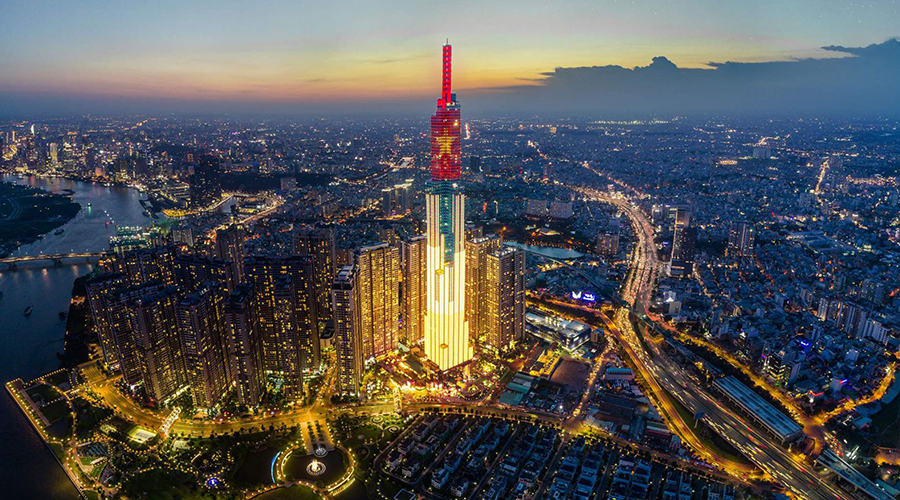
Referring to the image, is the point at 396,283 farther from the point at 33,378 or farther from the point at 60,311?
the point at 60,311

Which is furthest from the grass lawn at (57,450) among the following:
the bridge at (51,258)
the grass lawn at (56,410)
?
the bridge at (51,258)

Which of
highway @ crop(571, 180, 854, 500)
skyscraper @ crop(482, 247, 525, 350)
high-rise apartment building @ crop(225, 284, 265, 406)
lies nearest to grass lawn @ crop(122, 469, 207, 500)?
high-rise apartment building @ crop(225, 284, 265, 406)

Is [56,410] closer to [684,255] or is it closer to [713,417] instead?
[713,417]

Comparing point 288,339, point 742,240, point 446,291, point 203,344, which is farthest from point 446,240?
point 742,240

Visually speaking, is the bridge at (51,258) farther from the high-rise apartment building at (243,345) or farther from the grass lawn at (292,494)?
the grass lawn at (292,494)

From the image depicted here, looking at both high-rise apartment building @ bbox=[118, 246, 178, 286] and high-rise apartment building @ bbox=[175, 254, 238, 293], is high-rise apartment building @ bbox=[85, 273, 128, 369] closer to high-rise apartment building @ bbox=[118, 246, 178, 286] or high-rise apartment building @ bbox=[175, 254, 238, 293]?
high-rise apartment building @ bbox=[118, 246, 178, 286]

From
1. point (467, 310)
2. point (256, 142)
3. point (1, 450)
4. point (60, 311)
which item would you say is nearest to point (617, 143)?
point (256, 142)
